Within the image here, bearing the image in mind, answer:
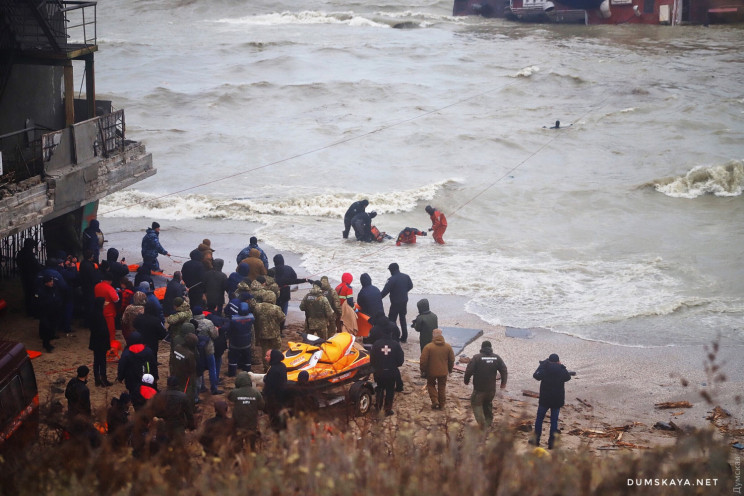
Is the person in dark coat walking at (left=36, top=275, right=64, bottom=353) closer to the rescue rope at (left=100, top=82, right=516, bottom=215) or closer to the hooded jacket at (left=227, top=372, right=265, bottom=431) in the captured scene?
the hooded jacket at (left=227, top=372, right=265, bottom=431)

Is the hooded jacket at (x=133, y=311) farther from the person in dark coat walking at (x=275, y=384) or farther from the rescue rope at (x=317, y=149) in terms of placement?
the rescue rope at (x=317, y=149)

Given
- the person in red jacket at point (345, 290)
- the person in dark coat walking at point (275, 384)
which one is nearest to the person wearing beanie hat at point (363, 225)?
the person in red jacket at point (345, 290)

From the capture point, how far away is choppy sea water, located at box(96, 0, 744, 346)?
16.9 m

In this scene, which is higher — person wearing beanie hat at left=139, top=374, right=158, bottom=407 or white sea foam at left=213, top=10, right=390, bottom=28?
white sea foam at left=213, top=10, right=390, bottom=28

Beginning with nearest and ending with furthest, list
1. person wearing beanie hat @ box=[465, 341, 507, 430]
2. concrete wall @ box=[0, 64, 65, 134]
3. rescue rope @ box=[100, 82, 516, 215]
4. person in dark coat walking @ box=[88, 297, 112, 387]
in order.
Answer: person wearing beanie hat @ box=[465, 341, 507, 430] → person in dark coat walking @ box=[88, 297, 112, 387] → concrete wall @ box=[0, 64, 65, 134] → rescue rope @ box=[100, 82, 516, 215]

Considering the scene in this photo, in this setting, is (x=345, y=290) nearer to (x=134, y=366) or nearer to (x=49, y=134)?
(x=134, y=366)

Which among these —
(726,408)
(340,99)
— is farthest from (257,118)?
(726,408)

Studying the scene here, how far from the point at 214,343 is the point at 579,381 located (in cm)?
540

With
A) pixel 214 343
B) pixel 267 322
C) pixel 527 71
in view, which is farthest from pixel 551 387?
pixel 527 71

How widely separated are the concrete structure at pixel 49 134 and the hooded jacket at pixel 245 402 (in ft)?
18.6

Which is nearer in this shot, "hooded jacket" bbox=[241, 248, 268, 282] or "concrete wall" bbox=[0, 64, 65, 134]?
"hooded jacket" bbox=[241, 248, 268, 282]

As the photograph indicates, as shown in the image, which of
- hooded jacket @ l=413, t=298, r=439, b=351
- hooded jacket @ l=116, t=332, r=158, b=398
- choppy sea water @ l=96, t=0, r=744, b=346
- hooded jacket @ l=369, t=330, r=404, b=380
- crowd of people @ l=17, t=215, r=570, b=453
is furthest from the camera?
choppy sea water @ l=96, t=0, r=744, b=346

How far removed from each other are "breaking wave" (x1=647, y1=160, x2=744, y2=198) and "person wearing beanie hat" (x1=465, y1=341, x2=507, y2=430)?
60.8 feet

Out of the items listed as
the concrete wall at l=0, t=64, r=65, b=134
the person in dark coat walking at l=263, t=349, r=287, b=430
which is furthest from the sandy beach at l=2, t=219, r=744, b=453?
the concrete wall at l=0, t=64, r=65, b=134
